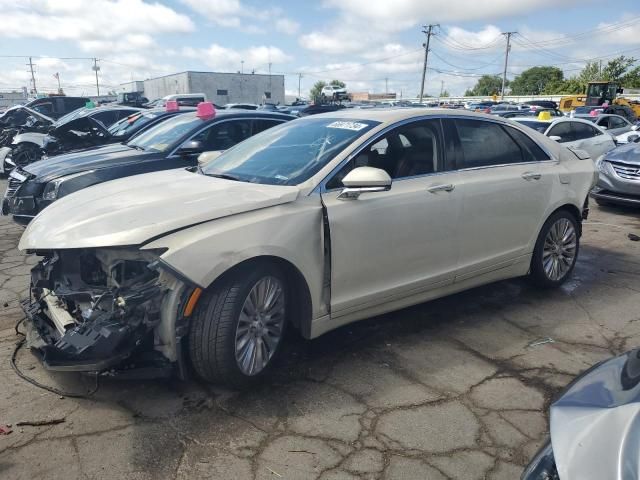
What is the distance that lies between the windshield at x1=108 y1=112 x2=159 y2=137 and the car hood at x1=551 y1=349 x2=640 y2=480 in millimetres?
8528

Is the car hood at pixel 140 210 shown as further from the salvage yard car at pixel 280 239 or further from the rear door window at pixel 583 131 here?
the rear door window at pixel 583 131

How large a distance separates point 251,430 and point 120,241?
1.21 metres

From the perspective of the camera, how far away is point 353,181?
3.16 metres

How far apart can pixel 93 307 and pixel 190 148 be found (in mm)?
3917

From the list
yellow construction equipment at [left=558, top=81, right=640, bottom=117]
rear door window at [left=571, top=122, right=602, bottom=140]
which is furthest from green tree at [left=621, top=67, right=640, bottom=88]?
rear door window at [left=571, top=122, right=602, bottom=140]

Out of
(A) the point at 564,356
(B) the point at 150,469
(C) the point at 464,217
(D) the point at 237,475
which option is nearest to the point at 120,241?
(B) the point at 150,469

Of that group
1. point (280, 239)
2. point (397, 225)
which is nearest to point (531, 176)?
point (397, 225)

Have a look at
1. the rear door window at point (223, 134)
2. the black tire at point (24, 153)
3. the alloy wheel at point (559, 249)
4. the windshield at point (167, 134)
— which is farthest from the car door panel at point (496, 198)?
the black tire at point (24, 153)

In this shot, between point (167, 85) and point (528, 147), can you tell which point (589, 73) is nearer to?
point (167, 85)

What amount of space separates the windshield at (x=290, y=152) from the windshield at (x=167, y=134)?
108 inches

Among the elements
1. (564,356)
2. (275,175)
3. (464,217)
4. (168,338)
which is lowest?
(564,356)

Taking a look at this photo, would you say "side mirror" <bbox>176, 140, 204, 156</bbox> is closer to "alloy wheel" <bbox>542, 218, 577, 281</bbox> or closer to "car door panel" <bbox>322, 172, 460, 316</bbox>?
"car door panel" <bbox>322, 172, 460, 316</bbox>

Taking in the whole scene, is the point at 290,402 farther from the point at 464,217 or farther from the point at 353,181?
the point at 464,217

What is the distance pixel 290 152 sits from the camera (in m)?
3.72
